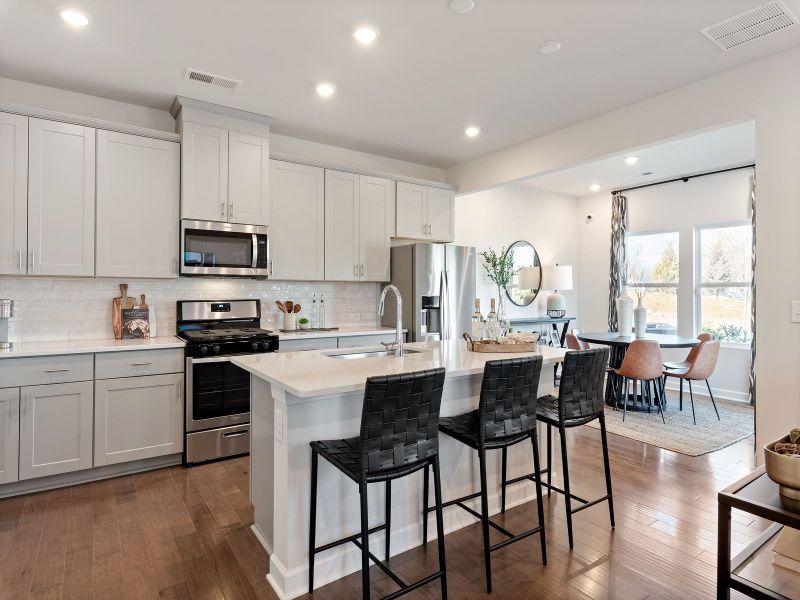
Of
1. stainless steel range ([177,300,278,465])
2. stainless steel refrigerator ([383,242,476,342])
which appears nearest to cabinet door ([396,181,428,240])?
stainless steel refrigerator ([383,242,476,342])

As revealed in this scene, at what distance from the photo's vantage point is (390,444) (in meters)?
1.80

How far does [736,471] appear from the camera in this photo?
335cm

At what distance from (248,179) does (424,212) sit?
2022 millimetres

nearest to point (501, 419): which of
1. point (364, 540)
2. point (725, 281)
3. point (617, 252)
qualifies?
point (364, 540)

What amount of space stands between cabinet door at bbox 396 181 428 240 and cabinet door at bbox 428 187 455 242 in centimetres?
7

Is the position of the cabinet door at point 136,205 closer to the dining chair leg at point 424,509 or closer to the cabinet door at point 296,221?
the cabinet door at point 296,221

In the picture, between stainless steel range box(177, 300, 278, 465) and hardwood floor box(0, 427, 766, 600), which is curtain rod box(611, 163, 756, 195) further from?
stainless steel range box(177, 300, 278, 465)

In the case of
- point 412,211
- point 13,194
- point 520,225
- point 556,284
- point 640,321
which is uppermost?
point 520,225

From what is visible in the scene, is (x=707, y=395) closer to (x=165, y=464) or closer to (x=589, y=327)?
(x=589, y=327)

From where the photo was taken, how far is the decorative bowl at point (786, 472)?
1391mm

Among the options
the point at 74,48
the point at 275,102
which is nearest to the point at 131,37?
the point at 74,48

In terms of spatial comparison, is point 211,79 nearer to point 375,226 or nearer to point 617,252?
point 375,226

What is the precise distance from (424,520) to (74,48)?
3.51 meters

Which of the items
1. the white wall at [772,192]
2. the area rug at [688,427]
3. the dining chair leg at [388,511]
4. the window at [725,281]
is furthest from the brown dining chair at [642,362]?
the dining chair leg at [388,511]
